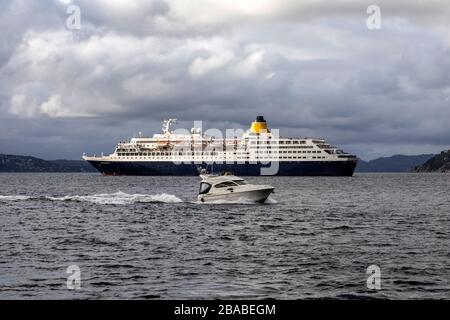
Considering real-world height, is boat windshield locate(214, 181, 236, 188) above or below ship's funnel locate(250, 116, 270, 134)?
below

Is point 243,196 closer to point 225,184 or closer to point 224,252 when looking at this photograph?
point 225,184

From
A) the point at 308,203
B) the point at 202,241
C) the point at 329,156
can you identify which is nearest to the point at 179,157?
the point at 329,156

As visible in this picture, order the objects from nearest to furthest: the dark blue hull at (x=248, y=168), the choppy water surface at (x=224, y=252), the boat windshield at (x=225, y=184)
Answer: the choppy water surface at (x=224, y=252), the boat windshield at (x=225, y=184), the dark blue hull at (x=248, y=168)

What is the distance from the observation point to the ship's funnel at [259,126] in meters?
179

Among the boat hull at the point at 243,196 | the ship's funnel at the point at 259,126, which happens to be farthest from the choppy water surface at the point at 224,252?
→ the ship's funnel at the point at 259,126

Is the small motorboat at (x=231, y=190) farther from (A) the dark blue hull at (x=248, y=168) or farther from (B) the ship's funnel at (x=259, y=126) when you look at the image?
(B) the ship's funnel at (x=259, y=126)

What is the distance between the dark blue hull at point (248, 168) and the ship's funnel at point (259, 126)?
1446 centimetres

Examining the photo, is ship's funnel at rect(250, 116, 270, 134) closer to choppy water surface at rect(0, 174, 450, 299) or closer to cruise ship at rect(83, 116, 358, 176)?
cruise ship at rect(83, 116, 358, 176)

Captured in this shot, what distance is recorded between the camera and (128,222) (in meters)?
44.7

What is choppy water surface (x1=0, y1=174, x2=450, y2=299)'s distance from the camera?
72.1 ft

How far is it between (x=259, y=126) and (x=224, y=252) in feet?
497

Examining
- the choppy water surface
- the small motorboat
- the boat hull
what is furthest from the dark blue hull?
the choppy water surface

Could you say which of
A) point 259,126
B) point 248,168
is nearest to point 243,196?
point 248,168
